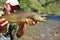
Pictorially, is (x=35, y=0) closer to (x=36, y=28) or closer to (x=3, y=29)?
(x=36, y=28)

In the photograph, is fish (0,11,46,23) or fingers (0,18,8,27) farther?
fish (0,11,46,23)

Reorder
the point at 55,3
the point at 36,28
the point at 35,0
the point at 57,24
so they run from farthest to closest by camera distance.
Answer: the point at 55,3, the point at 35,0, the point at 57,24, the point at 36,28

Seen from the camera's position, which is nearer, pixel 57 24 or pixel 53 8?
pixel 57 24

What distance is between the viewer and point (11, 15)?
7.62ft

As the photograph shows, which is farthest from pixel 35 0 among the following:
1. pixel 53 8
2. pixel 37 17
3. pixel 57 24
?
pixel 37 17

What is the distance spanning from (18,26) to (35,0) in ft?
32.2

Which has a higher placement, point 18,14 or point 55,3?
point 18,14

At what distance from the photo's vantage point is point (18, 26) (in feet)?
7.54

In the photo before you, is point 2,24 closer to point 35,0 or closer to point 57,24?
point 57,24

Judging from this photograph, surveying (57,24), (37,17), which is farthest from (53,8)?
(37,17)

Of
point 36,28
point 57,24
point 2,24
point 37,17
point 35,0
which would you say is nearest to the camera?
point 2,24

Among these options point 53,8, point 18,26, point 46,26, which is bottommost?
point 53,8

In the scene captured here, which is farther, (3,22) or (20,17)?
(20,17)

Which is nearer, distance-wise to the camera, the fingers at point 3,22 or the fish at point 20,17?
the fingers at point 3,22
